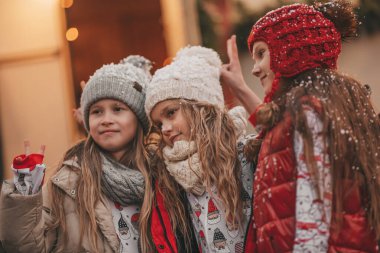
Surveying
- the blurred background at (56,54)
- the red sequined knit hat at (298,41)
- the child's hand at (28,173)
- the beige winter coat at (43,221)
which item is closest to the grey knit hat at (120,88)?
the beige winter coat at (43,221)

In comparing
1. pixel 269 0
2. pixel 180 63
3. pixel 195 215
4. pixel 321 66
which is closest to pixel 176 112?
pixel 180 63

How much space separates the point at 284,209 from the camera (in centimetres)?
217

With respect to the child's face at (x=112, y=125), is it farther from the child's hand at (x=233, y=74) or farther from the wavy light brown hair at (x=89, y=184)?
the child's hand at (x=233, y=74)

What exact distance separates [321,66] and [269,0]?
111 inches

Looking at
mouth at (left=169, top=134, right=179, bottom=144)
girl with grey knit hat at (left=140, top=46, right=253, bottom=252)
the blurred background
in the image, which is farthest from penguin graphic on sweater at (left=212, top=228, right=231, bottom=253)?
the blurred background

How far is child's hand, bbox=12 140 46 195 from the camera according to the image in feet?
8.54

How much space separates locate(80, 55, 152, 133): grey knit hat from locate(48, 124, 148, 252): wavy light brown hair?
0.14 meters

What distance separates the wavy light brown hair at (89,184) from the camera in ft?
9.20

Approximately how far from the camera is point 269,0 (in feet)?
16.5

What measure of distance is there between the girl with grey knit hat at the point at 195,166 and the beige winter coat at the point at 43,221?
0.21 metres

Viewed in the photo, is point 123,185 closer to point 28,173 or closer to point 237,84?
point 28,173

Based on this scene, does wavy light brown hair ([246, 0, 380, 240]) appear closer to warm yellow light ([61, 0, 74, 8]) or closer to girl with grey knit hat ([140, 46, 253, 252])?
girl with grey knit hat ([140, 46, 253, 252])

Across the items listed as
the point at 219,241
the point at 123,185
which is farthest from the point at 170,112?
the point at 219,241

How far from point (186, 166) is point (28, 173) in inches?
29.1
